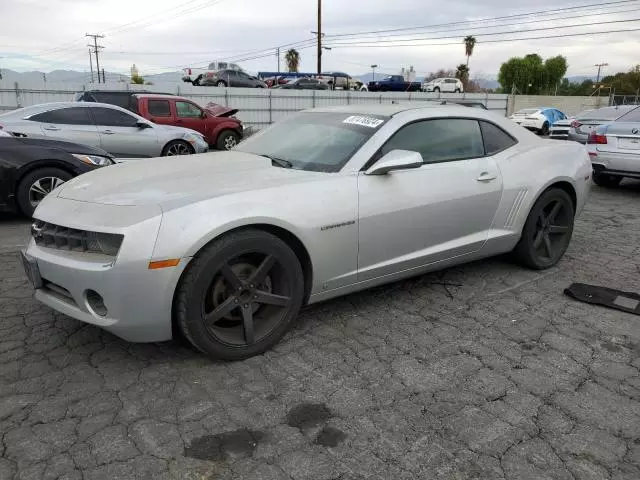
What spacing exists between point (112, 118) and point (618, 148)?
8833 millimetres

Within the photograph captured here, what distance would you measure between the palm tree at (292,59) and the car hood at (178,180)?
77.0 meters

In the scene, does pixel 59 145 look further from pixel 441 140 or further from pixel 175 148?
pixel 441 140

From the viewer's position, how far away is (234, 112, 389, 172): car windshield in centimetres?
349

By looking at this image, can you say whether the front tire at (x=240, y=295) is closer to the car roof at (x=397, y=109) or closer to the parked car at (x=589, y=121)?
the car roof at (x=397, y=109)

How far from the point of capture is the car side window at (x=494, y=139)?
14.0 ft

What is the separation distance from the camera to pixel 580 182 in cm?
481

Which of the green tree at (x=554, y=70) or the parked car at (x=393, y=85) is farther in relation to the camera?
the green tree at (x=554, y=70)

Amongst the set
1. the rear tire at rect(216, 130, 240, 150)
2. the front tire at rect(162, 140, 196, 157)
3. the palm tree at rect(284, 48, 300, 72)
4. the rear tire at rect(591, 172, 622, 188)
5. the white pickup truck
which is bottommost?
the rear tire at rect(591, 172, 622, 188)

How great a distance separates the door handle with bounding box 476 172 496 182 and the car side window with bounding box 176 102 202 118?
11921mm

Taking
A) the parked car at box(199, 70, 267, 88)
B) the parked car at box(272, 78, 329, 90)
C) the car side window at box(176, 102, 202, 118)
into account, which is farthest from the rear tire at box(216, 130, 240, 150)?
the parked car at box(199, 70, 267, 88)

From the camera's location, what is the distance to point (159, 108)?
13844 mm

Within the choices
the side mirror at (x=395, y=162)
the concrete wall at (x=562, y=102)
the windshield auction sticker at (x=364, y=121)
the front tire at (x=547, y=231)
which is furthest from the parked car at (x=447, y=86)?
the side mirror at (x=395, y=162)

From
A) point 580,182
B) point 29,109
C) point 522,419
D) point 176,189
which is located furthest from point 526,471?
point 29,109

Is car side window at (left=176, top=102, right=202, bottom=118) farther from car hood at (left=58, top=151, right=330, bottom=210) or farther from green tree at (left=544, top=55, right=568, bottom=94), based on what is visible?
green tree at (left=544, top=55, right=568, bottom=94)
